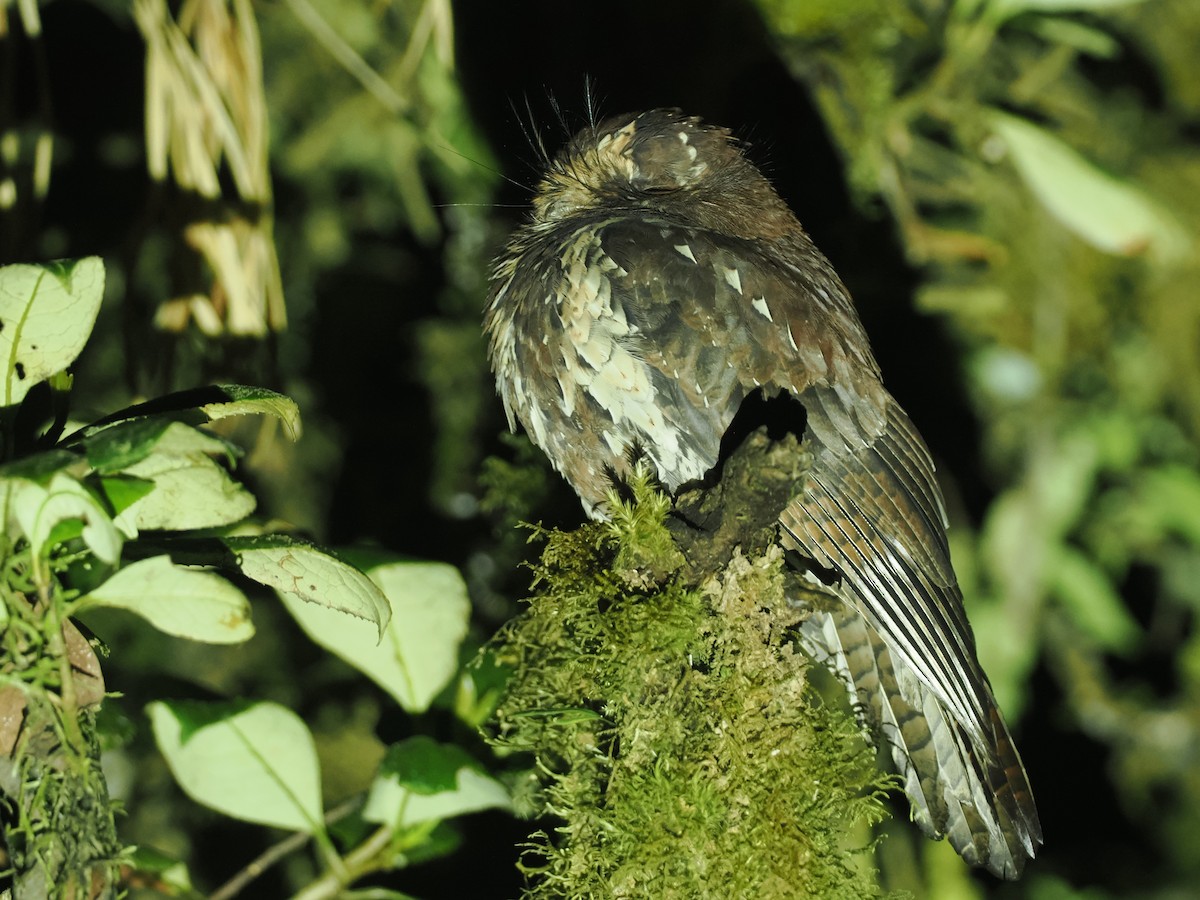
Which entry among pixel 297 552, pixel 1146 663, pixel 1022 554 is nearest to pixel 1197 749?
pixel 1146 663

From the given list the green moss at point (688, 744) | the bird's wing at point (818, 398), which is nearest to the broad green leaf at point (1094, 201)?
the bird's wing at point (818, 398)

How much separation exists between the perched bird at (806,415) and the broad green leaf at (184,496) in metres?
0.78

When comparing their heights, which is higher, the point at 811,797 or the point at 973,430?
the point at 811,797

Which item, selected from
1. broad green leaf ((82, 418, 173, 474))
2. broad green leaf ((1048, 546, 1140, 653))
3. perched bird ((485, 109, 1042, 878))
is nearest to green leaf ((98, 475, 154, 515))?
broad green leaf ((82, 418, 173, 474))

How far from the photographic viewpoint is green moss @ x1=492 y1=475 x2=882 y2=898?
1.35 m

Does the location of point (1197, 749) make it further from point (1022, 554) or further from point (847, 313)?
point (847, 313)

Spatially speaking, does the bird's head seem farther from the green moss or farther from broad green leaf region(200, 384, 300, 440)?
broad green leaf region(200, 384, 300, 440)

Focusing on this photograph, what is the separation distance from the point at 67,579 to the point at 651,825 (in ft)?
2.56

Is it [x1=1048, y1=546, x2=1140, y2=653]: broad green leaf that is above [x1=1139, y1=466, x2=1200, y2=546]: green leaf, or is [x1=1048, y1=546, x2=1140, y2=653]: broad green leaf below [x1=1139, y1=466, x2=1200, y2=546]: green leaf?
below

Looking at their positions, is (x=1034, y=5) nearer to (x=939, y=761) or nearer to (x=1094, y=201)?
(x=1094, y=201)

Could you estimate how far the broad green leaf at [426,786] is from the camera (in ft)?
4.74

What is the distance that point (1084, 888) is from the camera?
3561 millimetres

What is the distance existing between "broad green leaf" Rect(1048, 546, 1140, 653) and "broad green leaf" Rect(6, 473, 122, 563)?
2.69 metres

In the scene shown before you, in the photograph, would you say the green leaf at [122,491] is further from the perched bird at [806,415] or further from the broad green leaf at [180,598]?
the perched bird at [806,415]
